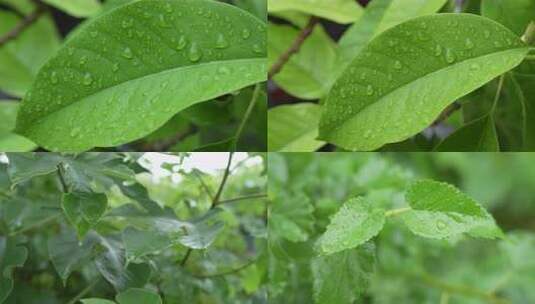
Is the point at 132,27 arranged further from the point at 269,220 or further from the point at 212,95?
the point at 269,220

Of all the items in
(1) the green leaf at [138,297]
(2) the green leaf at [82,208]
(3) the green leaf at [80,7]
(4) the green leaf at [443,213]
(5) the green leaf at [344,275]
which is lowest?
(1) the green leaf at [138,297]

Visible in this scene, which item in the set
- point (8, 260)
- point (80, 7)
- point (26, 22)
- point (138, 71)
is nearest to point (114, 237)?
point (8, 260)

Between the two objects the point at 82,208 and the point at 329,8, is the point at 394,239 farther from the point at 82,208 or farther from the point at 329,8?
Result: the point at 82,208

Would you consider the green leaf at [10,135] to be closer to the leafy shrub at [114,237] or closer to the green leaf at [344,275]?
the leafy shrub at [114,237]

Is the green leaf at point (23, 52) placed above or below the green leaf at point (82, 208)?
below

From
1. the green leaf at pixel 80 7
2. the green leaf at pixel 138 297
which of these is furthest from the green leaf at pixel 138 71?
the green leaf at pixel 80 7

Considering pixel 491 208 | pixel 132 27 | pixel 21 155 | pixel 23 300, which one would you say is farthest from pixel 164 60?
pixel 491 208

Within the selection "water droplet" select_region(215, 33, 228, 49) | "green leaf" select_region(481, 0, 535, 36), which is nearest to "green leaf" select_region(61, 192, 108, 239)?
"water droplet" select_region(215, 33, 228, 49)
